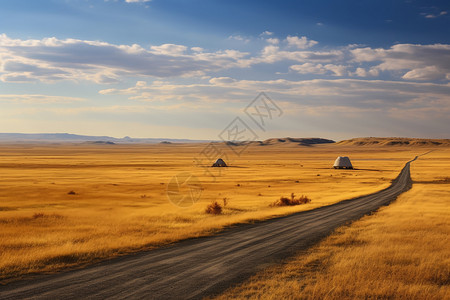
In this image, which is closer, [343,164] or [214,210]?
[214,210]

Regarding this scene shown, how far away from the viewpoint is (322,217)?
2534cm

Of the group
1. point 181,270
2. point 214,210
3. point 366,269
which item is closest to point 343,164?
point 214,210

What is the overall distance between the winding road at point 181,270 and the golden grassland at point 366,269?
2.89 feet

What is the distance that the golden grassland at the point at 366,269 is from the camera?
10.7 m

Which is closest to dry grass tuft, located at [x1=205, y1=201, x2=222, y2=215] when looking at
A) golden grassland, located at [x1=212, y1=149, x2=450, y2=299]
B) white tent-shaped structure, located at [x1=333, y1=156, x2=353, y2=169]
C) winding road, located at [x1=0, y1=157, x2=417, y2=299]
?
winding road, located at [x1=0, y1=157, x2=417, y2=299]

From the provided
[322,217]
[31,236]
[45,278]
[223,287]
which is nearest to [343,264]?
[223,287]

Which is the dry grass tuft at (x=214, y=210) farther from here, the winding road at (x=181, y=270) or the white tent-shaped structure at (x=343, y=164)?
the white tent-shaped structure at (x=343, y=164)

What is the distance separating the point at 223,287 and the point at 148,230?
1015cm

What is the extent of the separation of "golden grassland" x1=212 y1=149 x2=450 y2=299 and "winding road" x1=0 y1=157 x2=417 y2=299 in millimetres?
881

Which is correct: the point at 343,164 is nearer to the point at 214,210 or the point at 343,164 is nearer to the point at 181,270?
the point at 214,210

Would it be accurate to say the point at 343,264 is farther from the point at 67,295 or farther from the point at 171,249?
the point at 67,295

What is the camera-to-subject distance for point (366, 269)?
12.9 m

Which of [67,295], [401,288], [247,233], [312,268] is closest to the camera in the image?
[67,295]

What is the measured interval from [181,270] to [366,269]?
6422mm
